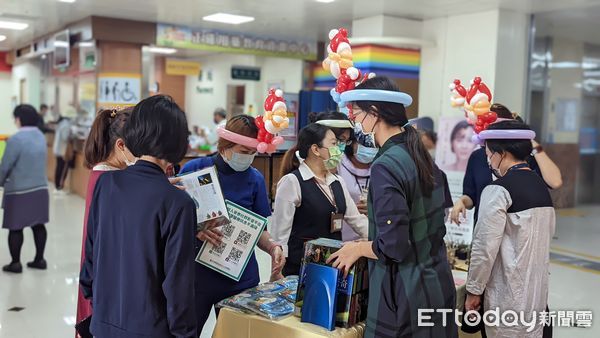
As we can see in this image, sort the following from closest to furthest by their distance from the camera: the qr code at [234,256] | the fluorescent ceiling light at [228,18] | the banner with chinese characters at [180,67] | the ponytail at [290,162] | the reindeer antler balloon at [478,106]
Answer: the qr code at [234,256], the reindeer antler balloon at [478,106], the ponytail at [290,162], the fluorescent ceiling light at [228,18], the banner with chinese characters at [180,67]

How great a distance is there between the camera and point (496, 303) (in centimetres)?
266

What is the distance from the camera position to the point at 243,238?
242 cm

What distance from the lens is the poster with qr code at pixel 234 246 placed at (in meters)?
2.38

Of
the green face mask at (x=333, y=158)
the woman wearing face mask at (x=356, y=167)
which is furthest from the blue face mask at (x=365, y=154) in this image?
the green face mask at (x=333, y=158)

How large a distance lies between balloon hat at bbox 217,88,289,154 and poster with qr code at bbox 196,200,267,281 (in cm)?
39

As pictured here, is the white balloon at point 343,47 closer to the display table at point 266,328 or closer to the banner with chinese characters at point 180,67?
the display table at point 266,328

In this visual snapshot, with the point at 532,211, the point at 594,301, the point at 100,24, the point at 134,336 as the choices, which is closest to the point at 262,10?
the point at 100,24

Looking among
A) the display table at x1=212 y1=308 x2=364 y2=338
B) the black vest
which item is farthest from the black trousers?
the display table at x1=212 y1=308 x2=364 y2=338

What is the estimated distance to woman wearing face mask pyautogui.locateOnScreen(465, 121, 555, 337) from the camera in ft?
8.51

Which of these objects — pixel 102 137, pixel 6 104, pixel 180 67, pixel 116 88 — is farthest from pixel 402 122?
pixel 6 104

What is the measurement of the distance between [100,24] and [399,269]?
8587mm

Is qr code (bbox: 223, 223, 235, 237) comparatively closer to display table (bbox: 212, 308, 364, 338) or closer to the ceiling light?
display table (bbox: 212, 308, 364, 338)

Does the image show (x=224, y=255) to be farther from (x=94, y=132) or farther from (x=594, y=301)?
(x=594, y=301)

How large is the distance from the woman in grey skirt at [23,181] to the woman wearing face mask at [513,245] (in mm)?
4387
